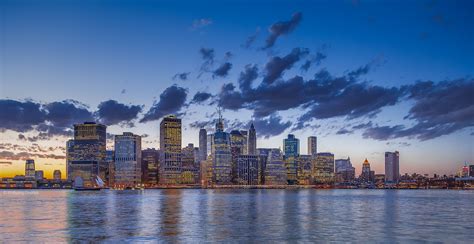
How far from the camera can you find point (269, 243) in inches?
1977

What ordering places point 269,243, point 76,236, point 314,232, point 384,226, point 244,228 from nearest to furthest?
point 269,243, point 76,236, point 314,232, point 244,228, point 384,226

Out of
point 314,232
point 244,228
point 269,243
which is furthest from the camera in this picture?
point 244,228

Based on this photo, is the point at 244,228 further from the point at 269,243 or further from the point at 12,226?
the point at 12,226

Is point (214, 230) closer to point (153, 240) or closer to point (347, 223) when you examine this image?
point (153, 240)

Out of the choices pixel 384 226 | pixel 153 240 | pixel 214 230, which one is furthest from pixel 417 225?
pixel 153 240

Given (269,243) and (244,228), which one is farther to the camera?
(244,228)

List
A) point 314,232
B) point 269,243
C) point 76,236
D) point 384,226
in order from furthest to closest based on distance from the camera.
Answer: point 384,226, point 314,232, point 76,236, point 269,243

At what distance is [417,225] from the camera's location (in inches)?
2753

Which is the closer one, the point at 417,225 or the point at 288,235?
the point at 288,235

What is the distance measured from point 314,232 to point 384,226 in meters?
13.5

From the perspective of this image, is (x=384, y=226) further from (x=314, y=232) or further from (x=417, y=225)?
(x=314, y=232)

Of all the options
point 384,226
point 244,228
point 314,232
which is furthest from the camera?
point 384,226

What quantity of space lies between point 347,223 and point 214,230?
20.7m

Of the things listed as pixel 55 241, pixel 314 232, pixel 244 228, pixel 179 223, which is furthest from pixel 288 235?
pixel 55 241
